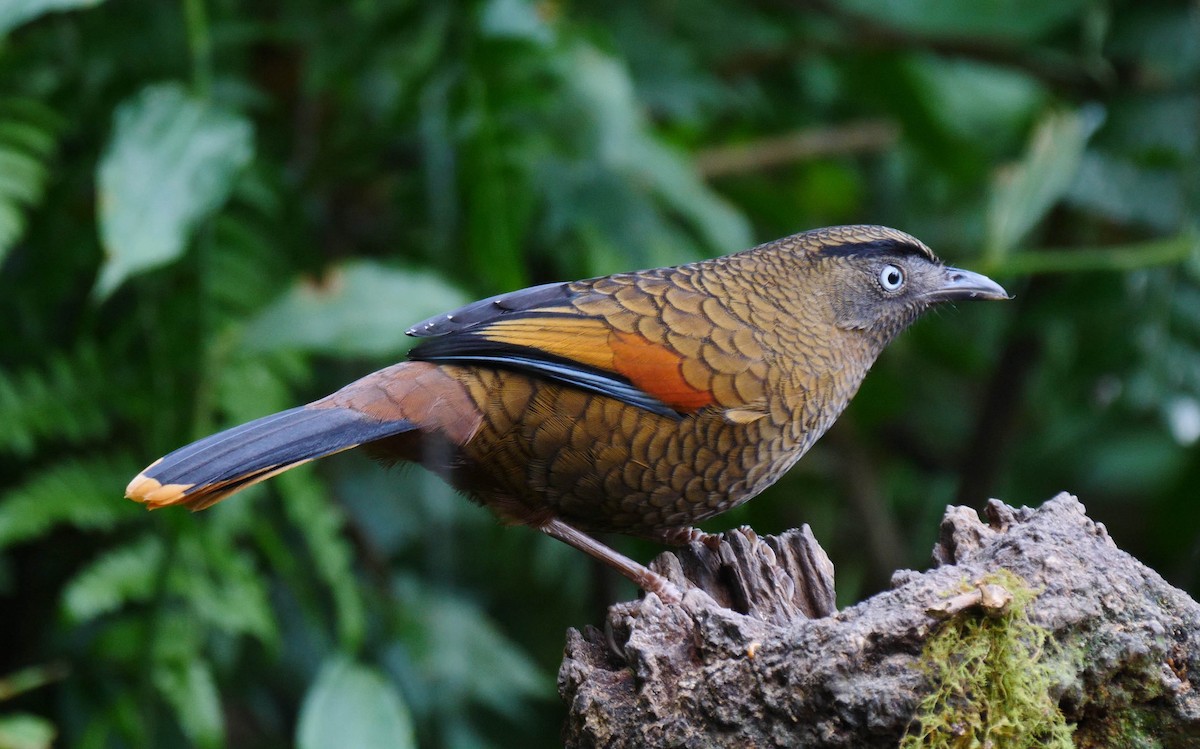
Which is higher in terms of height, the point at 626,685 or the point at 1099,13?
the point at 1099,13

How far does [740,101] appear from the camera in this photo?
17.5ft

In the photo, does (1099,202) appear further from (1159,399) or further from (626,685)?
(626,685)

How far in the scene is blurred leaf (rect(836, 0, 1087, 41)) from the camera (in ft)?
17.2

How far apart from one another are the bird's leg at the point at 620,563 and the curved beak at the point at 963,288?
1080 mm

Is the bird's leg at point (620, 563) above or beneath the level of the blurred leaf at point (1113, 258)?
beneath

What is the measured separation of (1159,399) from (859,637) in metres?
3.27

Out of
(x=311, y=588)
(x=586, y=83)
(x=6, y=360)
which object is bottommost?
(x=311, y=588)

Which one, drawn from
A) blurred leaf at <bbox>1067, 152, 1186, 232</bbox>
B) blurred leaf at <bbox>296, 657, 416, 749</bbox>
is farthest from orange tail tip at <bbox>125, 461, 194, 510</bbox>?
blurred leaf at <bbox>1067, 152, 1186, 232</bbox>

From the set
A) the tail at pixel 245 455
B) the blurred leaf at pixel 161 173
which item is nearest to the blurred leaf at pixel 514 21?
the blurred leaf at pixel 161 173

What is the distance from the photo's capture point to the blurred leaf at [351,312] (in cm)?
361

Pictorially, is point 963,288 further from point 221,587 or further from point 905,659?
point 221,587

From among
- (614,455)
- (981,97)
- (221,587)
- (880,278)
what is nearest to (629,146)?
(880,278)

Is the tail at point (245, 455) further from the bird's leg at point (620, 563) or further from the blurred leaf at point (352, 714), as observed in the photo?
the blurred leaf at point (352, 714)

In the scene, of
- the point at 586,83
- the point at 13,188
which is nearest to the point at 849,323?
the point at 586,83
